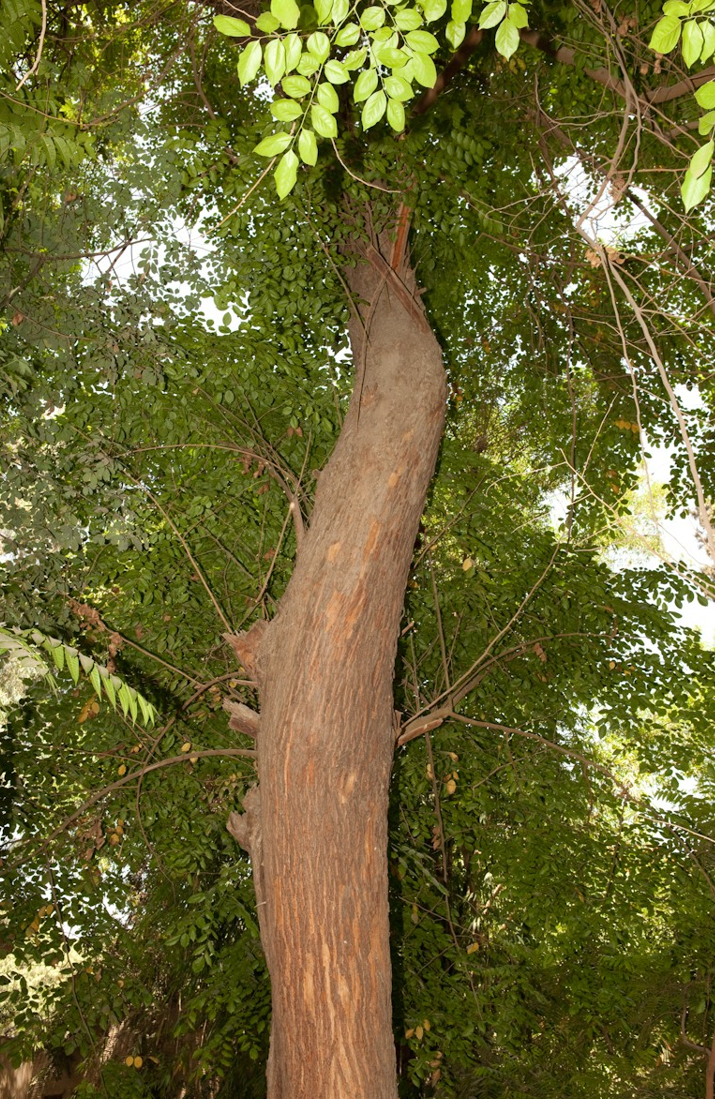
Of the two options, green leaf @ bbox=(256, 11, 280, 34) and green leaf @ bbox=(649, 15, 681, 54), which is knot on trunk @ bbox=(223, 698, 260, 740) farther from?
green leaf @ bbox=(649, 15, 681, 54)

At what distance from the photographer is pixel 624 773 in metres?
7.25

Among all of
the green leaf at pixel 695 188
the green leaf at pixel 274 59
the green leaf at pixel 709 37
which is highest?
the green leaf at pixel 709 37

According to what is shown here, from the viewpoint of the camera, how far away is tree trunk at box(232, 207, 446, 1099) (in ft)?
7.62

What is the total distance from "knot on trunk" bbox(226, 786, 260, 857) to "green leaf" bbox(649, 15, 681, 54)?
2563mm

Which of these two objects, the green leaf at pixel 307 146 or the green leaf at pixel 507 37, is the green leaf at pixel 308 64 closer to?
the green leaf at pixel 307 146

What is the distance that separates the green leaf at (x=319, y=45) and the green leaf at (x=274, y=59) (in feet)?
0.18

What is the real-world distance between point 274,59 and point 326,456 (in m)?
3.77

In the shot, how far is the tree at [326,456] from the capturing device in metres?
2.48

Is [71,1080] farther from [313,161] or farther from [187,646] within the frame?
[313,161]

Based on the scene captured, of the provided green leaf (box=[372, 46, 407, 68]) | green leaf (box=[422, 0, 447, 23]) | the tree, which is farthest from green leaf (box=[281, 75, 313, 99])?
green leaf (box=[422, 0, 447, 23])

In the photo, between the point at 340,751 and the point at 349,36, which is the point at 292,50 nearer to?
the point at 349,36

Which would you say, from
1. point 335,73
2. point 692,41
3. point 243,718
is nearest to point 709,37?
point 692,41

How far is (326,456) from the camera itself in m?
5.01

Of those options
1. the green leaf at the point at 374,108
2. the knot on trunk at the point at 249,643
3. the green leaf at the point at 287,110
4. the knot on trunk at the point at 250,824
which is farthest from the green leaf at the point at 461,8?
the knot on trunk at the point at 250,824
